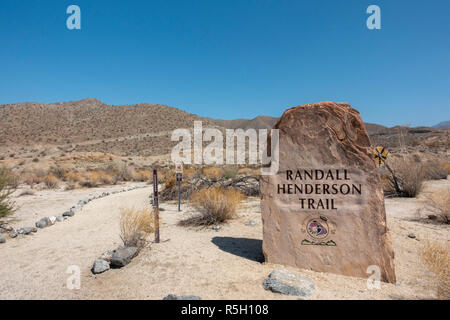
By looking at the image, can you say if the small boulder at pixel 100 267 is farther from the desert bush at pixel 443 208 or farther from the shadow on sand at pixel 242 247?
the desert bush at pixel 443 208

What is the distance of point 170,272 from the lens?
3.91 metres

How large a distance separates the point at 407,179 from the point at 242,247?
304 inches

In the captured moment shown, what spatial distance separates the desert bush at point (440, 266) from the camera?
10.2ft

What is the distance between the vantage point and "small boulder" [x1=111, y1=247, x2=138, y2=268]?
4160 mm

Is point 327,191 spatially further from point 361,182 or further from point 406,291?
point 406,291

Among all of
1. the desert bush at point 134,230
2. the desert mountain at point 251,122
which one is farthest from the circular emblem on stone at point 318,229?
the desert mountain at point 251,122

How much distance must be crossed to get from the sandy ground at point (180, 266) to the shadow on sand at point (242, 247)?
0.05 ft

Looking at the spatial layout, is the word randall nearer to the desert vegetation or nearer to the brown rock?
the desert vegetation

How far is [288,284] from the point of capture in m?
3.21

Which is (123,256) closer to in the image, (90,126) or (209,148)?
(209,148)

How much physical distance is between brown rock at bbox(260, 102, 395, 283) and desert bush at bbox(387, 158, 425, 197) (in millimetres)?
7168
